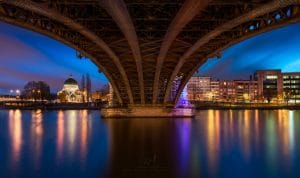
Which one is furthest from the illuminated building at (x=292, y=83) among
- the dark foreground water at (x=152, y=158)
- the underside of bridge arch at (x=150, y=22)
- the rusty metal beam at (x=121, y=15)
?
the rusty metal beam at (x=121, y=15)

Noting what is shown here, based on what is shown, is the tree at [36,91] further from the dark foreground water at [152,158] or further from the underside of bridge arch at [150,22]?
the dark foreground water at [152,158]

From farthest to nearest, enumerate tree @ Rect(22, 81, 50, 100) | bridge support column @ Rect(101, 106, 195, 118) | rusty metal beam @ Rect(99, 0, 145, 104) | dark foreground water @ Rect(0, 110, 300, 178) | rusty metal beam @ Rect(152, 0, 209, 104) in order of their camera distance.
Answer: tree @ Rect(22, 81, 50, 100)
bridge support column @ Rect(101, 106, 195, 118)
rusty metal beam @ Rect(152, 0, 209, 104)
rusty metal beam @ Rect(99, 0, 145, 104)
dark foreground water @ Rect(0, 110, 300, 178)

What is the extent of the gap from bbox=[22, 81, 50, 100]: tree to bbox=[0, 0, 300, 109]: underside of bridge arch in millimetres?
137185

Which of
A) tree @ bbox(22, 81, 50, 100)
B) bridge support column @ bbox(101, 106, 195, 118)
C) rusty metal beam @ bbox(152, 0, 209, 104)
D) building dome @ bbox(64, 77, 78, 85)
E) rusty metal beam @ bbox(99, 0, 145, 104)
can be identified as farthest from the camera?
building dome @ bbox(64, 77, 78, 85)

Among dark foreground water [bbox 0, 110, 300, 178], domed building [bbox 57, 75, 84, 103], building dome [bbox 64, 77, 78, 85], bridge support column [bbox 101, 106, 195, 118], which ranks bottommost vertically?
dark foreground water [bbox 0, 110, 300, 178]

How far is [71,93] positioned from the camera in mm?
188250

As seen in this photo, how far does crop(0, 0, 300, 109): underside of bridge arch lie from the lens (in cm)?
2045

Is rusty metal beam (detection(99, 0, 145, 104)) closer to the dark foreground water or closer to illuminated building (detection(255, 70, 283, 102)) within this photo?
the dark foreground water

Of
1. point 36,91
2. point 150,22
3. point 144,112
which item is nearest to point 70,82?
point 36,91

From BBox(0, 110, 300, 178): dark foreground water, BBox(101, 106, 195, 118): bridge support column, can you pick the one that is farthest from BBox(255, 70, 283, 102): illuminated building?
BBox(0, 110, 300, 178): dark foreground water

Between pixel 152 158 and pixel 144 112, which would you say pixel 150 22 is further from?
pixel 144 112

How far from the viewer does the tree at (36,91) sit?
583 feet

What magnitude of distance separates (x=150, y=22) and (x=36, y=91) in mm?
159426

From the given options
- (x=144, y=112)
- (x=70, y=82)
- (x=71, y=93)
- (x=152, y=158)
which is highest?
(x=70, y=82)
